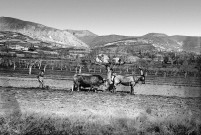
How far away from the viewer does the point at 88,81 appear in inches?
848

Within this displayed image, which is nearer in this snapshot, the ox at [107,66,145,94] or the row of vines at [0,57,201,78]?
the ox at [107,66,145,94]

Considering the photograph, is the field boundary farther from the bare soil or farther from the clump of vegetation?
the clump of vegetation

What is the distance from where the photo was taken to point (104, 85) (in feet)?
67.8

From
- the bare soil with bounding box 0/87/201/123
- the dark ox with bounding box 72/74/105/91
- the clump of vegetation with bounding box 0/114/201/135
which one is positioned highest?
the dark ox with bounding box 72/74/105/91

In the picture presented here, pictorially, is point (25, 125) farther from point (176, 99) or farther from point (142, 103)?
point (176, 99)

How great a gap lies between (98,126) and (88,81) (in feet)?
21.8

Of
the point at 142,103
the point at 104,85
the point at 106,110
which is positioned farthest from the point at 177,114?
the point at 104,85

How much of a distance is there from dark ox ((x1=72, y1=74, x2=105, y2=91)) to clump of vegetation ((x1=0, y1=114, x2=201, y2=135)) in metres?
5.47

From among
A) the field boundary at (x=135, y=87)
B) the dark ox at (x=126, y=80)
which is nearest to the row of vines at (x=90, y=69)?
the field boundary at (x=135, y=87)

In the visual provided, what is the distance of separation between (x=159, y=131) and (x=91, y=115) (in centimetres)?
431

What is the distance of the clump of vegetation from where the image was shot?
14719 millimetres

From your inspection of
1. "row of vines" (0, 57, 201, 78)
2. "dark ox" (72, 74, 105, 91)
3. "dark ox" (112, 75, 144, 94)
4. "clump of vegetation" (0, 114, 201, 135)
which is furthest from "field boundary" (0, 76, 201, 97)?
"clump of vegetation" (0, 114, 201, 135)

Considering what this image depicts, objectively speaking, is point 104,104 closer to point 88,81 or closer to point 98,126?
point 98,126

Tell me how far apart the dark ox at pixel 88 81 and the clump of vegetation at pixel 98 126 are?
547cm
